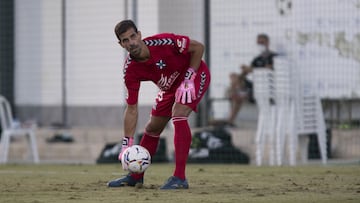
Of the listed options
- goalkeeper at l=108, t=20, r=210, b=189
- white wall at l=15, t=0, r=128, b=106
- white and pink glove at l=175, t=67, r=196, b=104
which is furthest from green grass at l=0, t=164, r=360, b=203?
white wall at l=15, t=0, r=128, b=106

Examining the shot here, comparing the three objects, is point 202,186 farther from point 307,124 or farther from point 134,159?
point 307,124

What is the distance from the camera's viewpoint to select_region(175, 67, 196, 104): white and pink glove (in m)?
9.57

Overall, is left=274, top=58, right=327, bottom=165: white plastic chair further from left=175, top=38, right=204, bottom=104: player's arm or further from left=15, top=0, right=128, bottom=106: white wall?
left=175, top=38, right=204, bottom=104: player's arm

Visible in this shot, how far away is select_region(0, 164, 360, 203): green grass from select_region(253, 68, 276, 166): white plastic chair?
9.29 ft

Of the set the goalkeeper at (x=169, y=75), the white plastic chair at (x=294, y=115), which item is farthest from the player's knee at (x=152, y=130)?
the white plastic chair at (x=294, y=115)

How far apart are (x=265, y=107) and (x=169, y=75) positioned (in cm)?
670

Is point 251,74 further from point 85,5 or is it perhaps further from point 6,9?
point 6,9

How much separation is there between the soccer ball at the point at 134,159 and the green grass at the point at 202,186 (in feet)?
0.72

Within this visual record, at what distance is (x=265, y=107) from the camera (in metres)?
16.3

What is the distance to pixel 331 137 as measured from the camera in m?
16.8

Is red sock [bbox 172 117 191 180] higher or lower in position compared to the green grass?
higher

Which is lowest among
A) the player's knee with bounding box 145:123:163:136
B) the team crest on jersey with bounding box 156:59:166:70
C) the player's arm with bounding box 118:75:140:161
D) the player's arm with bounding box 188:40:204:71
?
the player's knee with bounding box 145:123:163:136

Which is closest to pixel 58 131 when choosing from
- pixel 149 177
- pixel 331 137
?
pixel 331 137

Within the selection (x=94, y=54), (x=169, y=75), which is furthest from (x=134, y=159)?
(x=94, y=54)
